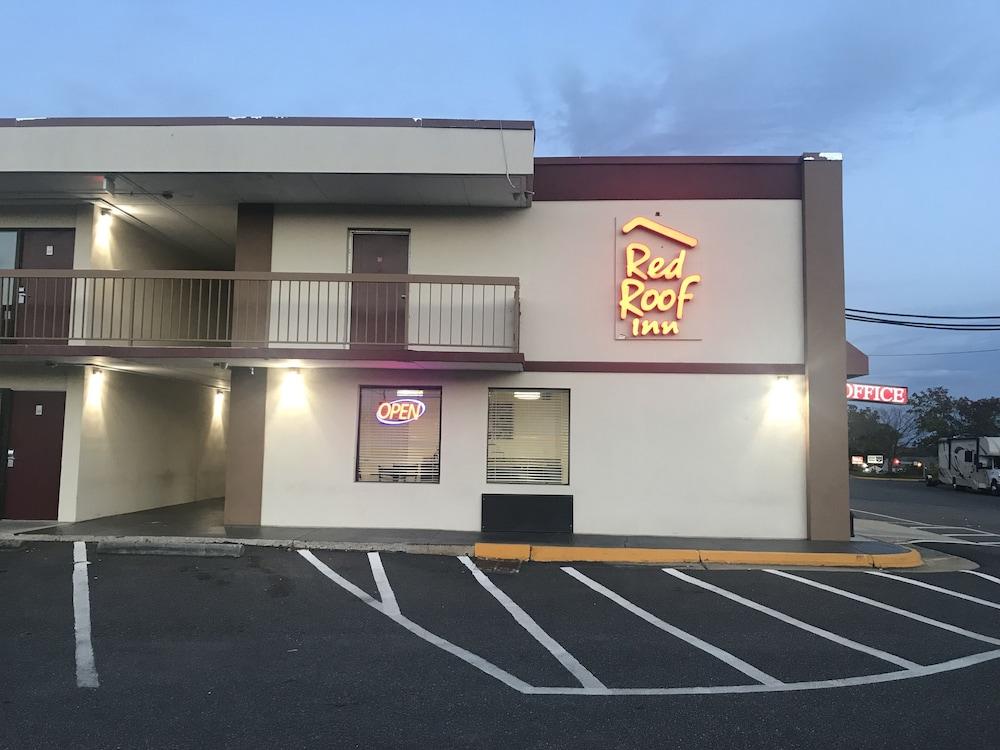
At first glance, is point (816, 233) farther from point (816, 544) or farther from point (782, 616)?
point (782, 616)

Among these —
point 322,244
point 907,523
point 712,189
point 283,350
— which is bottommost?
point 907,523

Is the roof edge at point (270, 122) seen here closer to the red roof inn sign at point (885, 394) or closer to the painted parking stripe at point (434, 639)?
the painted parking stripe at point (434, 639)

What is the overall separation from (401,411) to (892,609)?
7739 millimetres

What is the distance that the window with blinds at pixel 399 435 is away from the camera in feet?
37.9

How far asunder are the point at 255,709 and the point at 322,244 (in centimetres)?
882

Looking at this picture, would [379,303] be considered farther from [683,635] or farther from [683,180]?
[683,635]

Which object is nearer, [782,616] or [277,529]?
[782,616]

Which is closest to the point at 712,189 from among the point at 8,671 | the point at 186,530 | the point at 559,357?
the point at 559,357

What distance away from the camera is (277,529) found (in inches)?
434

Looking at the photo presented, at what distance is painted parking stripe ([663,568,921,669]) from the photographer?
5.60 metres

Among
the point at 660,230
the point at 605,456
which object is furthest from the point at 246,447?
the point at 660,230

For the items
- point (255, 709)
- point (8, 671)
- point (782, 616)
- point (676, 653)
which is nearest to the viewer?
point (255, 709)

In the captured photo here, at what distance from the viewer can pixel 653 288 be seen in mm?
11547

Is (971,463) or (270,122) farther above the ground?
(270,122)
